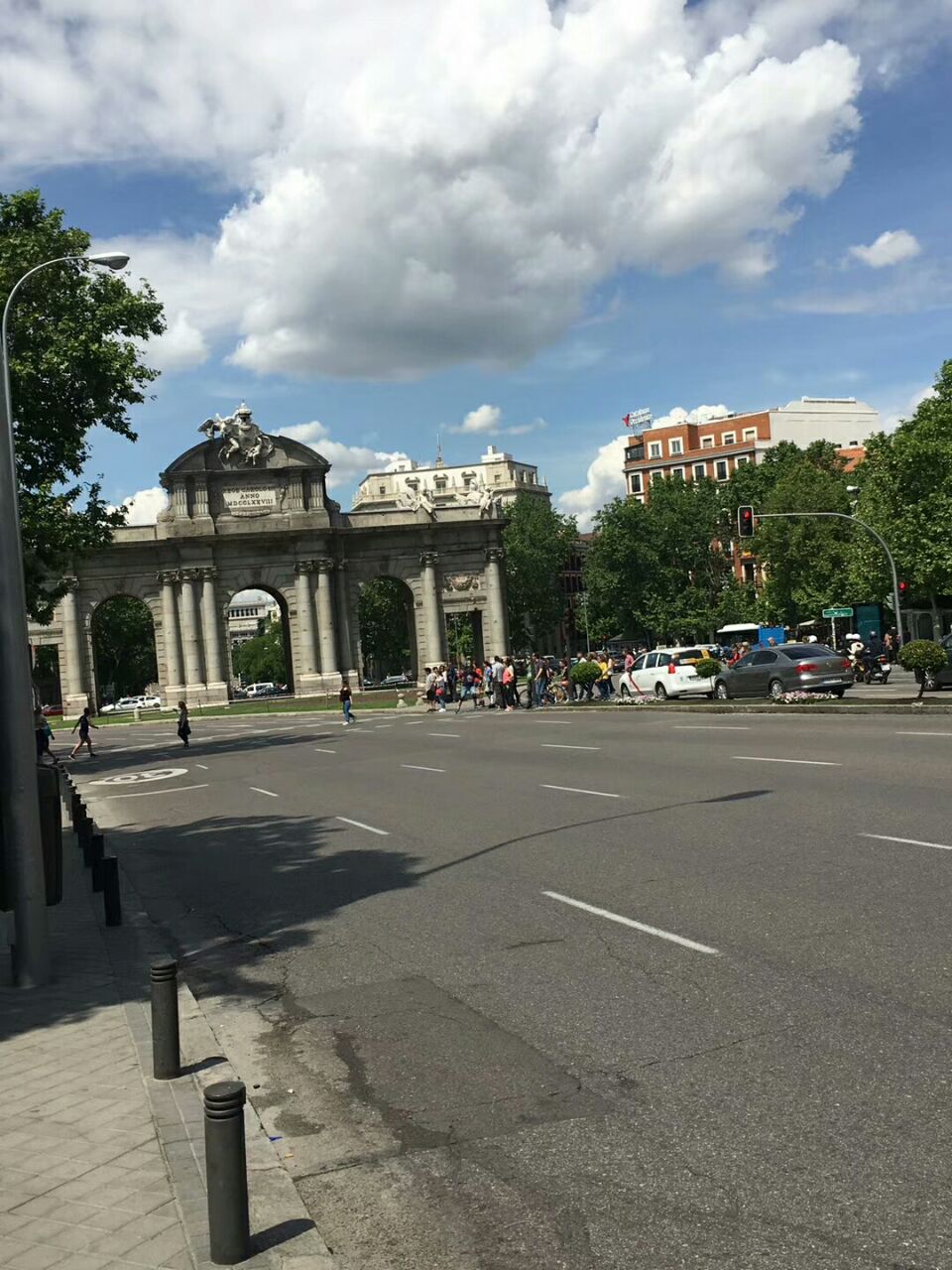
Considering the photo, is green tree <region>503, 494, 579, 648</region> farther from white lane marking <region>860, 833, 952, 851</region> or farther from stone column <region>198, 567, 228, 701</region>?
white lane marking <region>860, 833, 952, 851</region>

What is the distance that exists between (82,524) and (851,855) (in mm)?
28059

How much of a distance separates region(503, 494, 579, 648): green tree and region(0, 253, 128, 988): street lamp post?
98919 mm

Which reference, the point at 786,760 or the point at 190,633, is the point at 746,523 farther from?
the point at 190,633

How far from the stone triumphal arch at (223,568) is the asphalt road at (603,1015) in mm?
58239

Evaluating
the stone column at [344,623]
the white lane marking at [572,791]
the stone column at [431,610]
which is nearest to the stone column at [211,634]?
the stone column at [344,623]

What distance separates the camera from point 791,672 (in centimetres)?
3325

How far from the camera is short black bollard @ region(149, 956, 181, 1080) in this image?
5.88 meters

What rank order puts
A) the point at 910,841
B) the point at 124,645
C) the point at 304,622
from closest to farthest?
1. the point at 910,841
2. the point at 304,622
3. the point at 124,645

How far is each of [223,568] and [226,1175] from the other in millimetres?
70817

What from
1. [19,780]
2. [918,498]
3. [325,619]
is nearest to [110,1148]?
[19,780]

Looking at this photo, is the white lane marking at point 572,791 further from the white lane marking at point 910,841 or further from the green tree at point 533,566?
the green tree at point 533,566

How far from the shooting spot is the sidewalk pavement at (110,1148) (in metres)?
4.11

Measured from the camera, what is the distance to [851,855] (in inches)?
384

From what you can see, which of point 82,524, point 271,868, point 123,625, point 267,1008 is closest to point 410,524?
point 82,524
